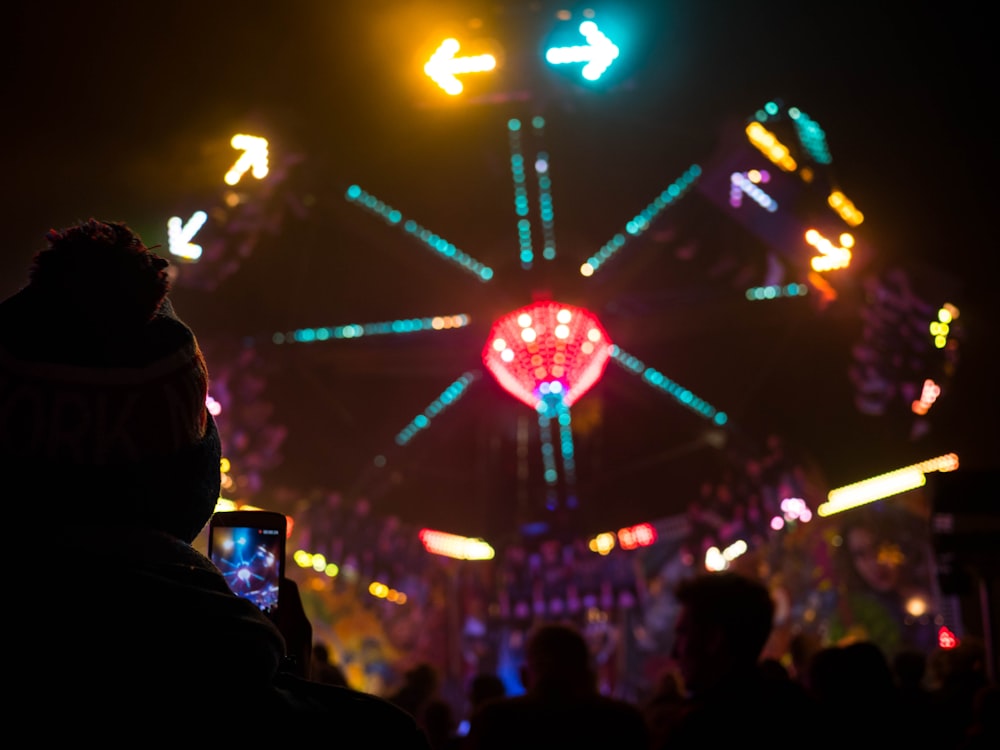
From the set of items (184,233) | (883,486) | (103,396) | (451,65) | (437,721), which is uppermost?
(451,65)

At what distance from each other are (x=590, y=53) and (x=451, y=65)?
166 cm

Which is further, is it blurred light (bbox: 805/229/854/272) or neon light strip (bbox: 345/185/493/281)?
neon light strip (bbox: 345/185/493/281)

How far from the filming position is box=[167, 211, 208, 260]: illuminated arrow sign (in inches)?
264

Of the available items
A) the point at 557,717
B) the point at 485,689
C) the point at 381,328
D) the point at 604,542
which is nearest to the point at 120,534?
the point at 557,717

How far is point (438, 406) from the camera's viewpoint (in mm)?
12883

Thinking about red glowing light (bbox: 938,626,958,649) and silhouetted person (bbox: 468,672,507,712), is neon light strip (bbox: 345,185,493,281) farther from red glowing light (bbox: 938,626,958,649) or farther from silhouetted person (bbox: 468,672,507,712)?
silhouetted person (bbox: 468,672,507,712)

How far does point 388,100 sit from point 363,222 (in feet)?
10.7

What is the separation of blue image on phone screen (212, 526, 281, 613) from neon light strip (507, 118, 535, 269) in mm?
10848

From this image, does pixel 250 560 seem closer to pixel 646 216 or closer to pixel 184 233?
pixel 184 233

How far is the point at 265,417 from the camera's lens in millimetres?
11656

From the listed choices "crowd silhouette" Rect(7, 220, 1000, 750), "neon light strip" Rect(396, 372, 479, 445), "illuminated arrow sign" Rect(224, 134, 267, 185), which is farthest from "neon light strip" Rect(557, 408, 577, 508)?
"crowd silhouette" Rect(7, 220, 1000, 750)

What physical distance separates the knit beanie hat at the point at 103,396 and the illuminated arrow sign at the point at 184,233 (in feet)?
18.9

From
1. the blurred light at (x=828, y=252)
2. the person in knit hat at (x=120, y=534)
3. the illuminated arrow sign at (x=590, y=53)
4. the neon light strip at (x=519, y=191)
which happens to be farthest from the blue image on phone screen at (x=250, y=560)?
the neon light strip at (x=519, y=191)

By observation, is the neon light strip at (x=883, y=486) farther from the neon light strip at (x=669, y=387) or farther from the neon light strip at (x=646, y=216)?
the neon light strip at (x=646, y=216)
